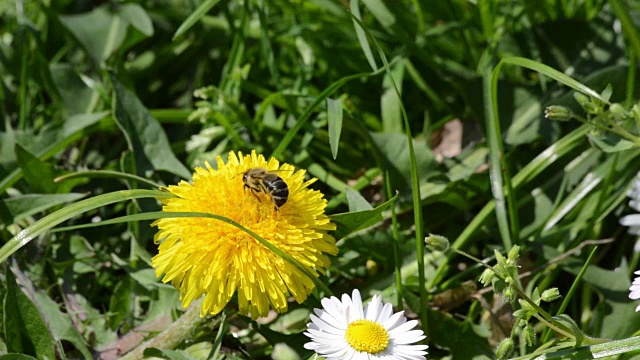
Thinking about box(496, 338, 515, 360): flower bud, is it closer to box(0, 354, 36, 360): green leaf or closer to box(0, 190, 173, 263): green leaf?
box(0, 190, 173, 263): green leaf

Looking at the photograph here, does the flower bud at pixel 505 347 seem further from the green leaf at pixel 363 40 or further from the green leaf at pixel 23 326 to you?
the green leaf at pixel 23 326

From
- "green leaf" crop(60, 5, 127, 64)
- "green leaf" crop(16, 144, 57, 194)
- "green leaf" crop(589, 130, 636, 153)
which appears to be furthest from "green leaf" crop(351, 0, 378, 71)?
"green leaf" crop(60, 5, 127, 64)

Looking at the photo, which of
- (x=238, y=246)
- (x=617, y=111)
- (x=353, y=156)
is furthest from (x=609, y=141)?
(x=238, y=246)

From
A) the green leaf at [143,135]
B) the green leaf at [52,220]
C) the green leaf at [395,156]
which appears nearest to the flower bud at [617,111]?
the green leaf at [395,156]

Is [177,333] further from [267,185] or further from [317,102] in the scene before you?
[317,102]

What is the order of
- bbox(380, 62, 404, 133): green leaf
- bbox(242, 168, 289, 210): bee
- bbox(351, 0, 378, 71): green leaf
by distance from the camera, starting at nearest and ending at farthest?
bbox(242, 168, 289, 210): bee < bbox(351, 0, 378, 71): green leaf < bbox(380, 62, 404, 133): green leaf
